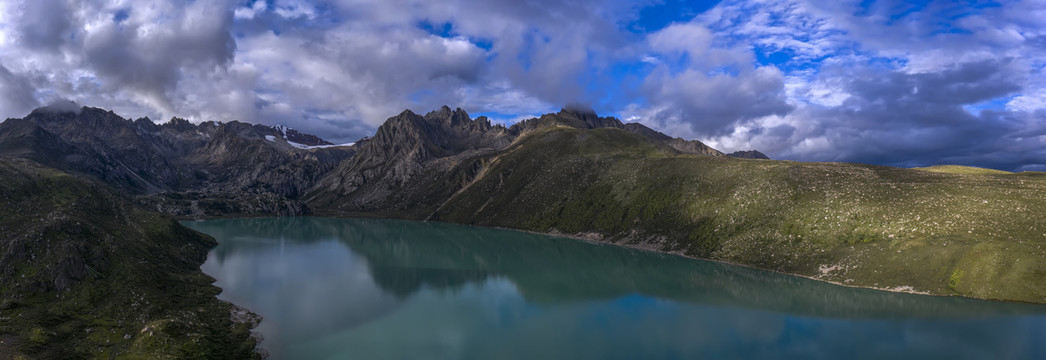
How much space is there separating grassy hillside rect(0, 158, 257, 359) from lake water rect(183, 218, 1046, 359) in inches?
255

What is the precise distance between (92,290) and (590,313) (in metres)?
69.3

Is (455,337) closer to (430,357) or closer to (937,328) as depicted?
(430,357)

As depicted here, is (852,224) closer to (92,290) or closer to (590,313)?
(590,313)

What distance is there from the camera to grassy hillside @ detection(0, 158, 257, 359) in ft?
151

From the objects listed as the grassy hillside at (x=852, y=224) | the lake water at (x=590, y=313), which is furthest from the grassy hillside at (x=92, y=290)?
the grassy hillside at (x=852, y=224)

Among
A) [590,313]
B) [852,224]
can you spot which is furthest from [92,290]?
[852,224]

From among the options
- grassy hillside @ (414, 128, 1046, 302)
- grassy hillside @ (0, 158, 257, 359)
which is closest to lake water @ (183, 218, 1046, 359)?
grassy hillside @ (0, 158, 257, 359)

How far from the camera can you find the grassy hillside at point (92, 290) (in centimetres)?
4612

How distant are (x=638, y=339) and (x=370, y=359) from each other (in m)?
32.9

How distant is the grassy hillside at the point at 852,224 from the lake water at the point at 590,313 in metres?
7.04

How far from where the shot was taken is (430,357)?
48.8 meters

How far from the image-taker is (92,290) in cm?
5866

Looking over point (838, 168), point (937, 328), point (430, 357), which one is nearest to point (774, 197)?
point (838, 168)

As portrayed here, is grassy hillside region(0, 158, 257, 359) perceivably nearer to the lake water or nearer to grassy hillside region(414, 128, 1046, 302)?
the lake water
